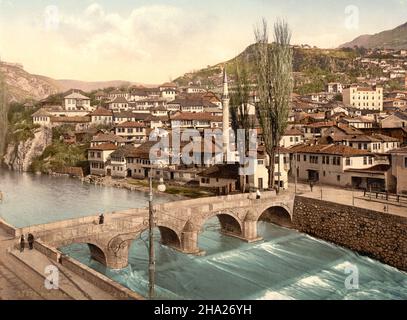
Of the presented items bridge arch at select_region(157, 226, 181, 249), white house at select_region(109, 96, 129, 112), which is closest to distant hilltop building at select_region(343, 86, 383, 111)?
white house at select_region(109, 96, 129, 112)

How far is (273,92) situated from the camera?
127ft

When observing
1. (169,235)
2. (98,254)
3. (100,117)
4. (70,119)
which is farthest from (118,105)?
(98,254)

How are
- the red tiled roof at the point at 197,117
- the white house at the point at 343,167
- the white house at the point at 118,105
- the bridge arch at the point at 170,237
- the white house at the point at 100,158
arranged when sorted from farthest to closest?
the white house at the point at 118,105
the red tiled roof at the point at 197,117
the white house at the point at 100,158
the white house at the point at 343,167
the bridge arch at the point at 170,237

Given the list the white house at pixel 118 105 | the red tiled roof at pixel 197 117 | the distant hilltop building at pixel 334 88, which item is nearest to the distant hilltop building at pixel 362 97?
the distant hilltop building at pixel 334 88

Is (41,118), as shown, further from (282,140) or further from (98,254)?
(98,254)

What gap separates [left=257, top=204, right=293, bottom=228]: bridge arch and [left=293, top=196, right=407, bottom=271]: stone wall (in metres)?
0.59

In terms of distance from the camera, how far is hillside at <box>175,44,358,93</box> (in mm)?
125250

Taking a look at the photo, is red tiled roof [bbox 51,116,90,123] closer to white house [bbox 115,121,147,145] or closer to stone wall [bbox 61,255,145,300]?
white house [bbox 115,121,147,145]

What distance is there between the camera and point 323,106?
3378 inches

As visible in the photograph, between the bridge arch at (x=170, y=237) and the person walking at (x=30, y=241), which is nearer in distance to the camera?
the person walking at (x=30, y=241)

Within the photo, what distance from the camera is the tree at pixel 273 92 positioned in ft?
126

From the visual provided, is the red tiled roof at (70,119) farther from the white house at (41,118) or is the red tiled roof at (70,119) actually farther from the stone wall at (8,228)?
the stone wall at (8,228)

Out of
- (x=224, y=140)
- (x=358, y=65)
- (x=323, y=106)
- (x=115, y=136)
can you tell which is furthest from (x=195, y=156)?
(x=358, y=65)
